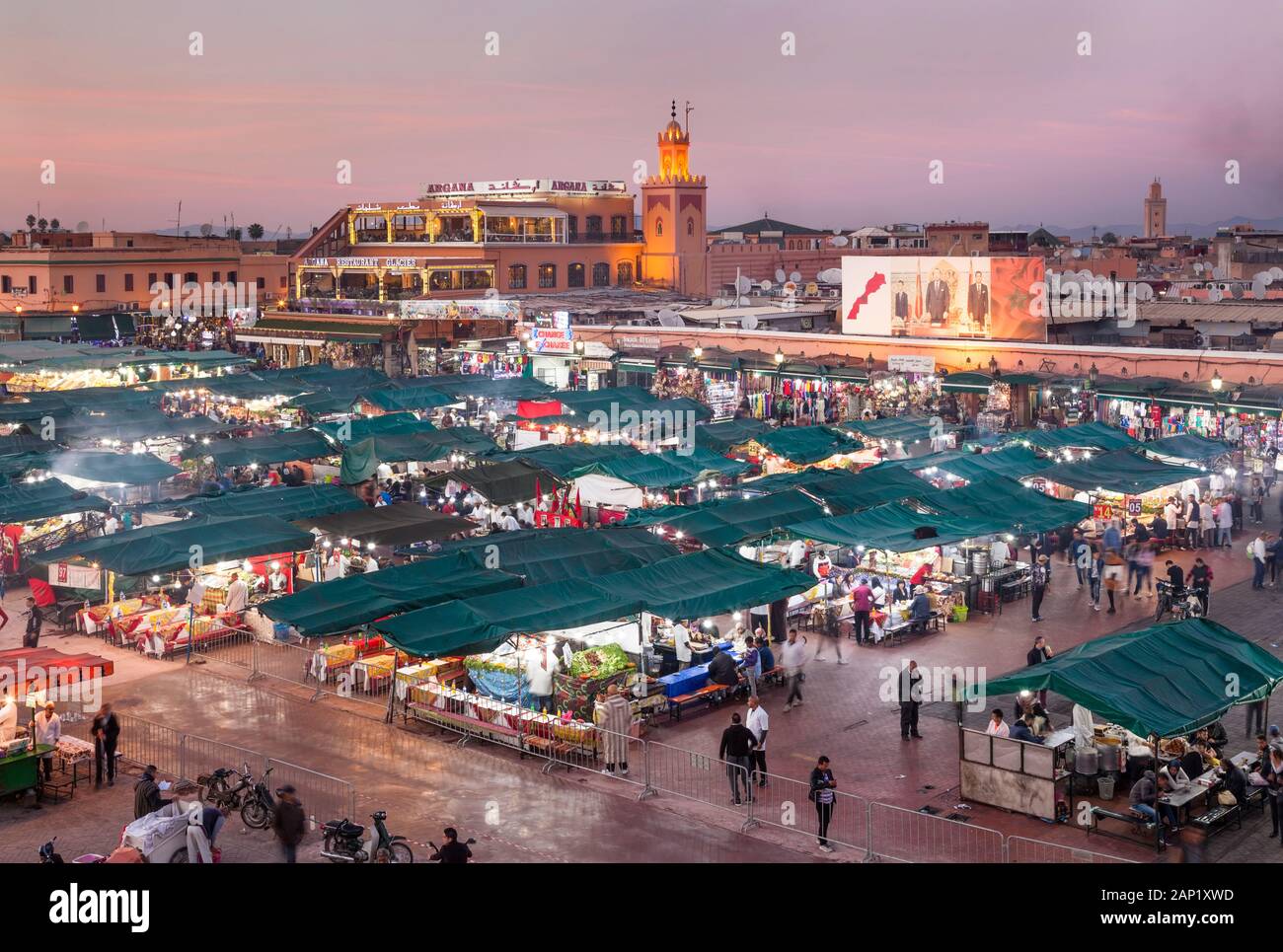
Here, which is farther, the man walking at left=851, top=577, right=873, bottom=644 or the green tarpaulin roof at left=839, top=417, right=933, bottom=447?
the green tarpaulin roof at left=839, top=417, right=933, bottom=447

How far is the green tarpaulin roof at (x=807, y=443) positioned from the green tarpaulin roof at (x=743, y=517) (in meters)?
6.14

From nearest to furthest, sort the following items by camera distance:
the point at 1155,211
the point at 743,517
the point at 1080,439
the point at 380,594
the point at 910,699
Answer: the point at 910,699 → the point at 380,594 → the point at 743,517 → the point at 1080,439 → the point at 1155,211

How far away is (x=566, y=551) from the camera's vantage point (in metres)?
20.3

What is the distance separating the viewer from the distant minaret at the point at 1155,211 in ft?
442

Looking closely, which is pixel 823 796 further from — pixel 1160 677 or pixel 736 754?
pixel 1160 677

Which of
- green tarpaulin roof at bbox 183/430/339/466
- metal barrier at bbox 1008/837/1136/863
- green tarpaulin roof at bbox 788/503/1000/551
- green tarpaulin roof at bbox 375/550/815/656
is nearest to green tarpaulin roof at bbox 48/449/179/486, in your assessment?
green tarpaulin roof at bbox 183/430/339/466

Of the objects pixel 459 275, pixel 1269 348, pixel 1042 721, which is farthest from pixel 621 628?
pixel 459 275

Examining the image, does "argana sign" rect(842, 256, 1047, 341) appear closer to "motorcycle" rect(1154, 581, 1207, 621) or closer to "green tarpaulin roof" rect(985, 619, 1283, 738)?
"motorcycle" rect(1154, 581, 1207, 621)

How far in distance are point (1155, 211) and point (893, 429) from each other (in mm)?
115833

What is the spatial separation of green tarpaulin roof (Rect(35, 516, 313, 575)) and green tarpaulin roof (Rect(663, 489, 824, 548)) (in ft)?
21.0

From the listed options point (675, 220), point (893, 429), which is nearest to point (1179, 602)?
point (893, 429)

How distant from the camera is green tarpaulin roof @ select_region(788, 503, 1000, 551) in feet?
69.8

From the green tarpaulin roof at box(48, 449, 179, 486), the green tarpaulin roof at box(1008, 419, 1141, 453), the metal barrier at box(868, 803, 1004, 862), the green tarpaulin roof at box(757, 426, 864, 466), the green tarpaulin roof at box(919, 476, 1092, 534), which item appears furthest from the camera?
the green tarpaulin roof at box(757, 426, 864, 466)

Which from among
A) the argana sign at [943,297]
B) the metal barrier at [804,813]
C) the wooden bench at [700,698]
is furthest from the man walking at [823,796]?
the argana sign at [943,297]
